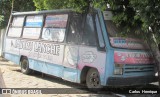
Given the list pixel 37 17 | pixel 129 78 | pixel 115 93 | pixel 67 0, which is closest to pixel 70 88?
A: pixel 115 93

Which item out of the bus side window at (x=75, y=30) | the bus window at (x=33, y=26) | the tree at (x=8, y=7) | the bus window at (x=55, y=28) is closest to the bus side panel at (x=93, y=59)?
the bus side window at (x=75, y=30)

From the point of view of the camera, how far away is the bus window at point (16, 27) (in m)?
12.6

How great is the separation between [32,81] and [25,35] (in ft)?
7.83

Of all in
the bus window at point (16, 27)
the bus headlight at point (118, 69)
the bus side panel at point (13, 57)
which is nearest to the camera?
the bus headlight at point (118, 69)

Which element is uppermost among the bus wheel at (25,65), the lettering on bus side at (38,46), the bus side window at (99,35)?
the bus side window at (99,35)

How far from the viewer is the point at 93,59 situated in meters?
8.10

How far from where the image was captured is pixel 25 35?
11.9 m

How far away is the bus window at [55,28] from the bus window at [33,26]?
0.46m

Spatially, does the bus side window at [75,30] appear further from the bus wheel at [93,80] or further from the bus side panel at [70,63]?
the bus wheel at [93,80]

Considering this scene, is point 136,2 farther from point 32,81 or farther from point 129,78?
point 32,81

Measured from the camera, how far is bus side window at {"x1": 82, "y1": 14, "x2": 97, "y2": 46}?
27.0ft

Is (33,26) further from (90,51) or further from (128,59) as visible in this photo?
(128,59)

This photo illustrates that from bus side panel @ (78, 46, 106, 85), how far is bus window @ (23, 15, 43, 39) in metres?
2.96

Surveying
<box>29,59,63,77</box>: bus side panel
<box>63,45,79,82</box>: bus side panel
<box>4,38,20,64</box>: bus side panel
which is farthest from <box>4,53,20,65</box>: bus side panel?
<box>63,45,79,82</box>: bus side panel
